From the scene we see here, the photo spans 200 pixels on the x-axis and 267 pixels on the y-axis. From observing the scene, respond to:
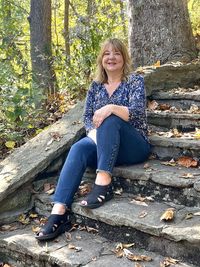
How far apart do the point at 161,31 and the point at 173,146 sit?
2316 millimetres

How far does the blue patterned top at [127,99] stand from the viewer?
154 inches

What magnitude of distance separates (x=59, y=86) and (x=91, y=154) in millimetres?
3179

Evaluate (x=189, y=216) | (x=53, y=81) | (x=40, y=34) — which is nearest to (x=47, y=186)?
(x=189, y=216)

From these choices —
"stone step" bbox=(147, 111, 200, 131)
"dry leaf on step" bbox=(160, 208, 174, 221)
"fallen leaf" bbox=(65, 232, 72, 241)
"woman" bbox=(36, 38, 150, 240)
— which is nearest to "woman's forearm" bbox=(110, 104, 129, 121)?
"woman" bbox=(36, 38, 150, 240)

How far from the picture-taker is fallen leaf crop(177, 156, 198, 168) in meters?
3.74

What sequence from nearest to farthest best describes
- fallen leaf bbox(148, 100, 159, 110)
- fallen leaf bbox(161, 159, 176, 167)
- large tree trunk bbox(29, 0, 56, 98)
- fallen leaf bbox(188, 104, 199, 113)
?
fallen leaf bbox(161, 159, 176, 167) → fallen leaf bbox(188, 104, 199, 113) → fallen leaf bbox(148, 100, 159, 110) → large tree trunk bbox(29, 0, 56, 98)

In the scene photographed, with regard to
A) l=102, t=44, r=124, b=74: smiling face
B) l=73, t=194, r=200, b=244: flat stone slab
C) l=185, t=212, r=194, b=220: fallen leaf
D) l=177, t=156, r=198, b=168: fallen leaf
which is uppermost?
l=102, t=44, r=124, b=74: smiling face

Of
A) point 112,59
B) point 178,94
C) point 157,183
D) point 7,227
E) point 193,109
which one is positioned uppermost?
point 112,59

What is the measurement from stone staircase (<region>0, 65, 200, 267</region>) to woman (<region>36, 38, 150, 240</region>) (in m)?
0.10

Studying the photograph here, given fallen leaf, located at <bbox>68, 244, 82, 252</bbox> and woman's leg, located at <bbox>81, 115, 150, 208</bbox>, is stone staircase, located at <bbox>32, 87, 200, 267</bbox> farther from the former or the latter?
fallen leaf, located at <bbox>68, 244, 82, 252</bbox>

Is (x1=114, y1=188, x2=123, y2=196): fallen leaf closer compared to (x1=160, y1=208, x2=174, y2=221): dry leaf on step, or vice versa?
(x1=160, y1=208, x2=174, y2=221): dry leaf on step

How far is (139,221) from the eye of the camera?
3172mm

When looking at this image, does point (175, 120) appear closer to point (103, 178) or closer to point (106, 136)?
point (106, 136)

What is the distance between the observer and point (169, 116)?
177 inches
